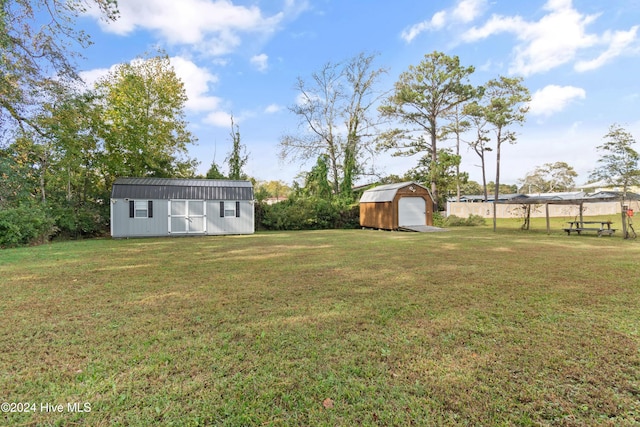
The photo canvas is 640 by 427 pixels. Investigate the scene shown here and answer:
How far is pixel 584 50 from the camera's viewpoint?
1170cm

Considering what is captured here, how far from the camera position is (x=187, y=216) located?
50.1 feet

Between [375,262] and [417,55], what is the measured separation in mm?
21603

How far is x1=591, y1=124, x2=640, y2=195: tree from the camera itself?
15.2m

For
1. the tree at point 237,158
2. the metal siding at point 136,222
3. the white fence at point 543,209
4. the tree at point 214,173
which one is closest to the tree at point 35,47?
the metal siding at point 136,222

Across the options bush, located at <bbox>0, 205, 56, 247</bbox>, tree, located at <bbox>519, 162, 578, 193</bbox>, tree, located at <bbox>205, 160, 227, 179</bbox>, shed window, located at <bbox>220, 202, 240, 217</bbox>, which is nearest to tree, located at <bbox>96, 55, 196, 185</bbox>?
tree, located at <bbox>205, 160, 227, 179</bbox>

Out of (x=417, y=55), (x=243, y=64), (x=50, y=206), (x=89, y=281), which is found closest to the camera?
(x=89, y=281)

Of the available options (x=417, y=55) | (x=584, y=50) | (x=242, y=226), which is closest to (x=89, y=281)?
(x=242, y=226)

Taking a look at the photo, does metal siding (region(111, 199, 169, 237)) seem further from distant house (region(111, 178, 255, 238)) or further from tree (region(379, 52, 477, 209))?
tree (region(379, 52, 477, 209))

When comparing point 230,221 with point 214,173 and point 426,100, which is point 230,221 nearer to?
point 214,173

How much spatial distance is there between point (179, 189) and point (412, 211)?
494 inches

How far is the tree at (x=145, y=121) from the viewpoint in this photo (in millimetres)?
17375

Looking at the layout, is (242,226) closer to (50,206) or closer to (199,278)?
(50,206)

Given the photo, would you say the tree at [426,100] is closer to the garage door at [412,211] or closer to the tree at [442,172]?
the tree at [442,172]

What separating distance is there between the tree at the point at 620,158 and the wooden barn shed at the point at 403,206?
8.80m
